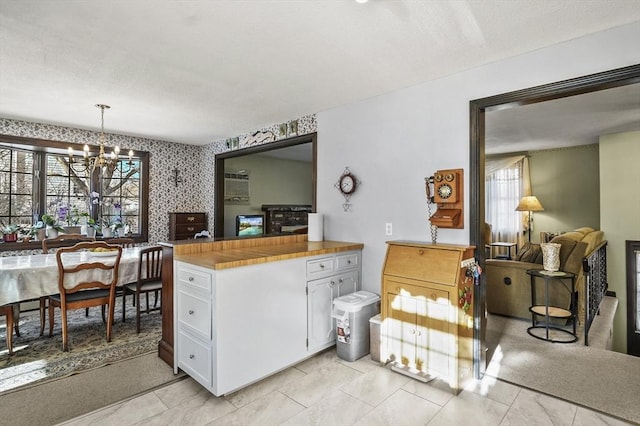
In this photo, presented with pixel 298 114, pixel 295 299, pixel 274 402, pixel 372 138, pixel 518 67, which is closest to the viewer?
pixel 274 402

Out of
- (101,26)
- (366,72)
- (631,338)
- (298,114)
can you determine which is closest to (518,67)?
(366,72)

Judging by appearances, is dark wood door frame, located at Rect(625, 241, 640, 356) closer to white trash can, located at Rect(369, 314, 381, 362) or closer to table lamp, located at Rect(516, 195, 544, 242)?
table lamp, located at Rect(516, 195, 544, 242)

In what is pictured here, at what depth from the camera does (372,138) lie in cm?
343

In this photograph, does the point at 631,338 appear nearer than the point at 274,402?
No

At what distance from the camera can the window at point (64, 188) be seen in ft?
14.5

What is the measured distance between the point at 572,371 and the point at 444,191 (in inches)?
67.8

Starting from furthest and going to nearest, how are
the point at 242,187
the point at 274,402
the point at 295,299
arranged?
the point at 242,187, the point at 295,299, the point at 274,402

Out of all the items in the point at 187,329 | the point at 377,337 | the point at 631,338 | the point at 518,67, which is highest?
the point at 518,67

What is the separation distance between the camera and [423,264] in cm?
265

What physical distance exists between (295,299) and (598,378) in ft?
7.72

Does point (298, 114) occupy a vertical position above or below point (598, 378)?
above

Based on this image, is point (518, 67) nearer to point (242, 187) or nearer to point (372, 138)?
point (372, 138)

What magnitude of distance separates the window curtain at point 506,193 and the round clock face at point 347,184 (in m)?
4.85

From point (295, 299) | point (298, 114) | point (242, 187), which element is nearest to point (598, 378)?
point (295, 299)
